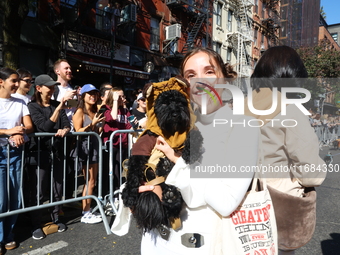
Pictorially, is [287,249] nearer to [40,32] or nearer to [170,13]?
[40,32]

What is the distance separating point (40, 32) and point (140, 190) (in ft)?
39.1

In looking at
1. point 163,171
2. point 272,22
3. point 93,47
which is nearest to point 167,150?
point 163,171

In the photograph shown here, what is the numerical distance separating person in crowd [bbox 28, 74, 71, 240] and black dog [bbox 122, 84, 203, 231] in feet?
8.27

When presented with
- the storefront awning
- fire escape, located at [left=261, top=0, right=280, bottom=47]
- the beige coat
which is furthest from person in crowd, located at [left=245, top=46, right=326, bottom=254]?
fire escape, located at [left=261, top=0, right=280, bottom=47]

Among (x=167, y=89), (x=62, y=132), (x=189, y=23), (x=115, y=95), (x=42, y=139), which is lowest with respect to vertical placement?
(x=42, y=139)

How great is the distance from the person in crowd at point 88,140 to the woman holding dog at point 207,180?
9.35 ft

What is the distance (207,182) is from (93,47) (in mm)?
13165

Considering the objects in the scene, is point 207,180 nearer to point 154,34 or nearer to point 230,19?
point 154,34

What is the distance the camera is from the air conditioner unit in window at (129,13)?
1427 centimetres

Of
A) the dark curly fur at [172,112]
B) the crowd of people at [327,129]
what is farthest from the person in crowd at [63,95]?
the crowd of people at [327,129]

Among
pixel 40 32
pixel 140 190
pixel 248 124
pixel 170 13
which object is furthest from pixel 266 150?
pixel 170 13

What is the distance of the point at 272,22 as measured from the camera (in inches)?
1213

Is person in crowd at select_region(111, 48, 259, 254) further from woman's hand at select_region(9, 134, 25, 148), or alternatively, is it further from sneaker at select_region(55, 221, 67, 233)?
sneaker at select_region(55, 221, 67, 233)

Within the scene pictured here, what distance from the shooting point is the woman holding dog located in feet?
4.12
